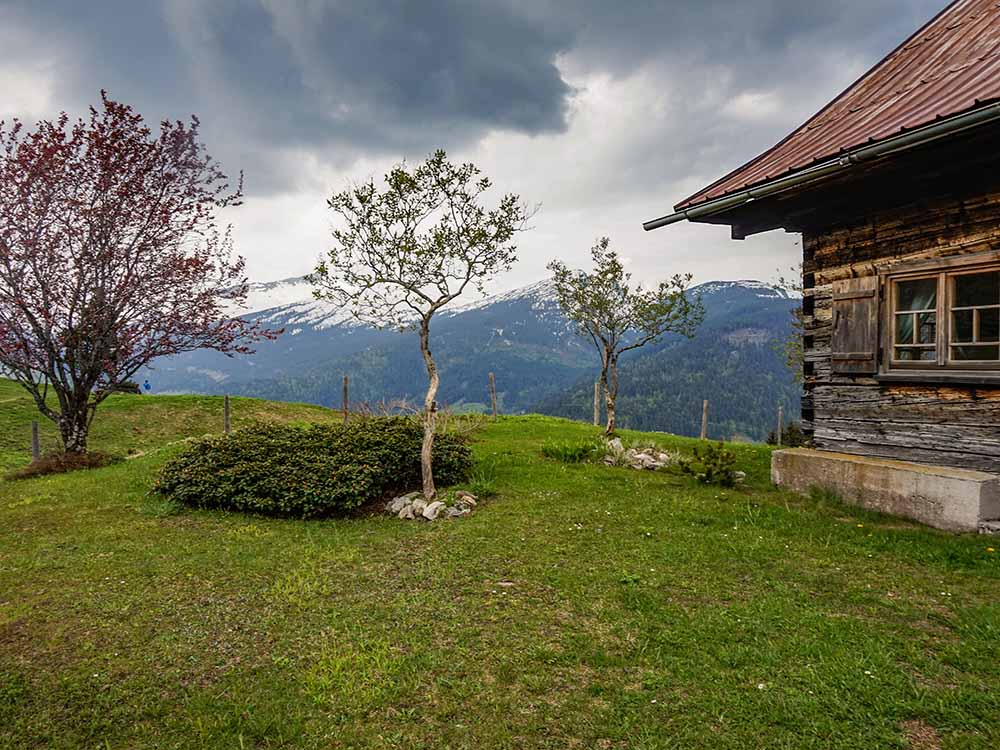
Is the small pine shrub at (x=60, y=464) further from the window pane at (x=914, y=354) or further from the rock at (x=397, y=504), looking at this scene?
the window pane at (x=914, y=354)

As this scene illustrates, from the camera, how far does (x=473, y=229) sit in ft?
30.2

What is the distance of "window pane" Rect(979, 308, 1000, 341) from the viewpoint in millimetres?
6738

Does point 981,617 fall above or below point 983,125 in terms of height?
below

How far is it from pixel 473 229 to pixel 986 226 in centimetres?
702

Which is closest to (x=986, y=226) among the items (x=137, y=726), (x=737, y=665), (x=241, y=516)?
(x=737, y=665)

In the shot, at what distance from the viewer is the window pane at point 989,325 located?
6738mm

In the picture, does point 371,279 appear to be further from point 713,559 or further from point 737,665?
point 737,665

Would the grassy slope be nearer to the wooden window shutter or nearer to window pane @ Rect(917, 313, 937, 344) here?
the wooden window shutter

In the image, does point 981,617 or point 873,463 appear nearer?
point 981,617

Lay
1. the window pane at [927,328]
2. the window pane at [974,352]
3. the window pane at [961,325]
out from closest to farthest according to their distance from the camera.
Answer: the window pane at [974,352]
the window pane at [961,325]
the window pane at [927,328]

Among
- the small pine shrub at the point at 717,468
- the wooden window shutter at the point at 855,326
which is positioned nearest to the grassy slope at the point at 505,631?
the small pine shrub at the point at 717,468

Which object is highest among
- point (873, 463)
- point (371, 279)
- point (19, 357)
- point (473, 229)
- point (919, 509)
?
point (473, 229)

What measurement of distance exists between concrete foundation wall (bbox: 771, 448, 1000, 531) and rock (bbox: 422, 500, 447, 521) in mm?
5649

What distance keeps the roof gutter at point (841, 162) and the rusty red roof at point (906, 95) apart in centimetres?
10
